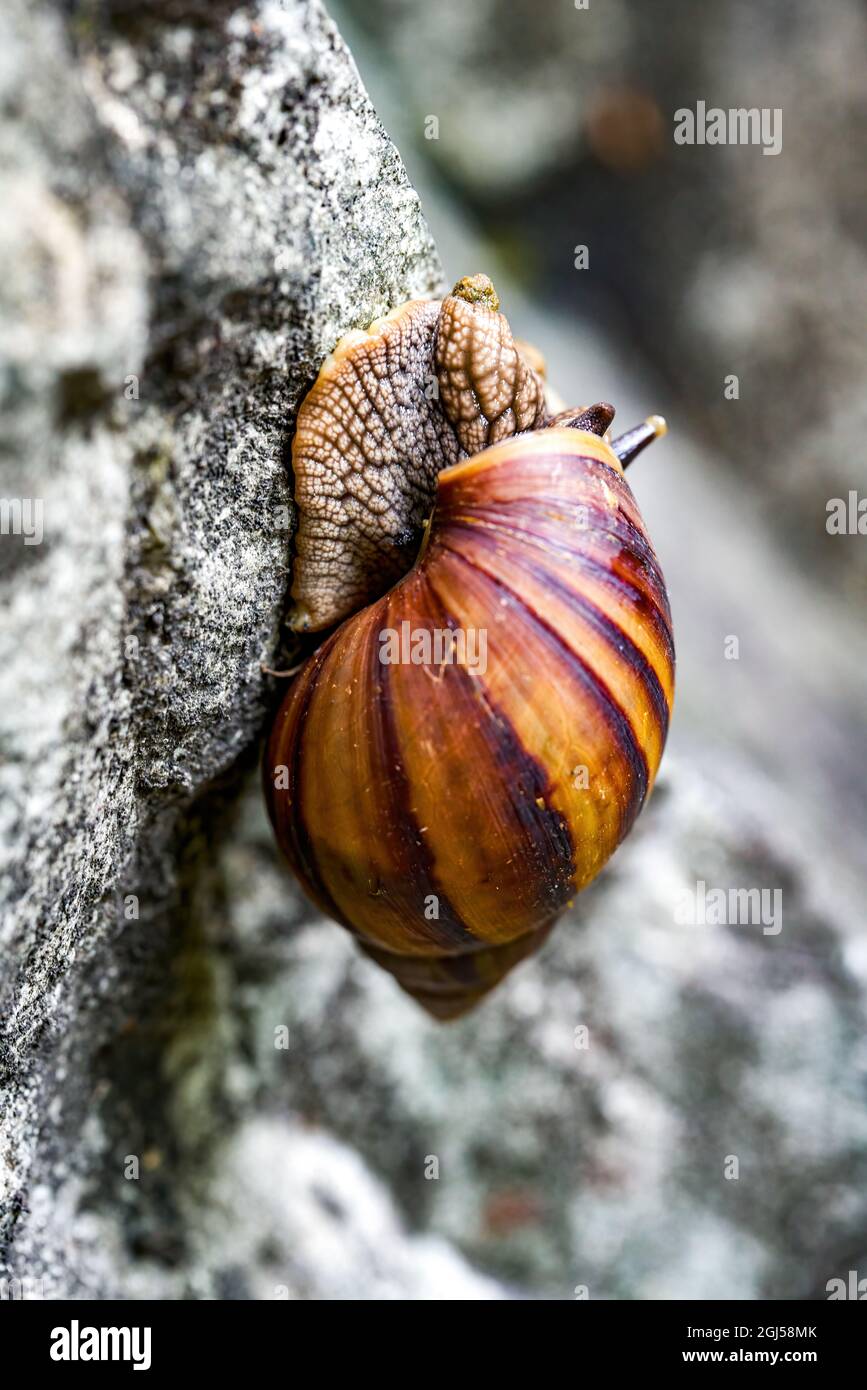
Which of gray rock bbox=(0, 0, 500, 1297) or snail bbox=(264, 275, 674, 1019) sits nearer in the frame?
gray rock bbox=(0, 0, 500, 1297)

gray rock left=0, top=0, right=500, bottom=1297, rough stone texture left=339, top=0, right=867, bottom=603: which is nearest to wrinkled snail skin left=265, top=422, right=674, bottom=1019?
gray rock left=0, top=0, right=500, bottom=1297

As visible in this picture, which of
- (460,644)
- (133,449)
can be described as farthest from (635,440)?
(133,449)

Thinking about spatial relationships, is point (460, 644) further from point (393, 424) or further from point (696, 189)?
point (696, 189)

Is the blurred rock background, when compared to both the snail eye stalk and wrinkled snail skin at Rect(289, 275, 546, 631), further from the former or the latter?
the snail eye stalk

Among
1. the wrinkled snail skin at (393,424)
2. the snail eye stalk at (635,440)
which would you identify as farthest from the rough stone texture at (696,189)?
the wrinkled snail skin at (393,424)

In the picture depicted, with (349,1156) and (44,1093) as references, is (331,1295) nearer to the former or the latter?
(349,1156)

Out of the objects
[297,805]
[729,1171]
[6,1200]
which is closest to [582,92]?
[297,805]
